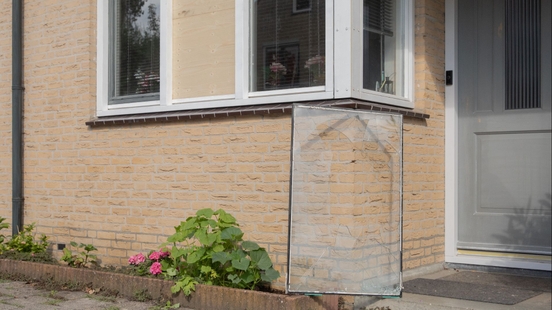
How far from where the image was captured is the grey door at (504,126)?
21.0ft

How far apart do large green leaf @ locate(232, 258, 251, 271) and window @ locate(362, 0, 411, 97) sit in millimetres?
1614

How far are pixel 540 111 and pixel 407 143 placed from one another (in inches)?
46.1

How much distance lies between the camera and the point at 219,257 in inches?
221

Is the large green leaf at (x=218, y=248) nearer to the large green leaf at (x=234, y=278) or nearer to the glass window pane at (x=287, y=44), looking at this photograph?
the large green leaf at (x=234, y=278)

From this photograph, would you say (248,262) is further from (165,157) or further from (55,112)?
(55,112)

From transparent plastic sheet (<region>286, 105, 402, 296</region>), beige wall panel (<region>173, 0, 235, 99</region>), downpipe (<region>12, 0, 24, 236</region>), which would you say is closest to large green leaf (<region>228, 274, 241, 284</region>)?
transparent plastic sheet (<region>286, 105, 402, 296</region>)

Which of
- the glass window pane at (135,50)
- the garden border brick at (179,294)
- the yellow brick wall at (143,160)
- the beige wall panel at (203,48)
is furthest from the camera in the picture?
the glass window pane at (135,50)

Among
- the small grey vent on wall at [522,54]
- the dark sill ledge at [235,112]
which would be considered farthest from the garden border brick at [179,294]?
the small grey vent on wall at [522,54]

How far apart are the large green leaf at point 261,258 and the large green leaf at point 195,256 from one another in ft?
1.34

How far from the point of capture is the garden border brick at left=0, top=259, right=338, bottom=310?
534 centimetres

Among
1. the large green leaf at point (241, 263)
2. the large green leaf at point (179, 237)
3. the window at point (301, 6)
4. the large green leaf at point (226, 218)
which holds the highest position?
the window at point (301, 6)

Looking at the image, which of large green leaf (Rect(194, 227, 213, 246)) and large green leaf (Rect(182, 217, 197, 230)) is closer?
large green leaf (Rect(194, 227, 213, 246))

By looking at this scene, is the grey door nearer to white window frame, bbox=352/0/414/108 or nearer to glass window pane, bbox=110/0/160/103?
white window frame, bbox=352/0/414/108

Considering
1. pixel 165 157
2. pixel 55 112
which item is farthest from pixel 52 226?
pixel 165 157
